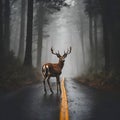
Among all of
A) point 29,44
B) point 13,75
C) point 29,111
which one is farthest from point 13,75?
point 29,111

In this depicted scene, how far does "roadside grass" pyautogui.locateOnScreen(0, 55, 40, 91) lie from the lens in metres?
19.3

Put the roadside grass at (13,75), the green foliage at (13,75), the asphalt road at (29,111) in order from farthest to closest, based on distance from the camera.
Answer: the green foliage at (13,75) → the roadside grass at (13,75) → the asphalt road at (29,111)

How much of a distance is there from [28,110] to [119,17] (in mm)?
26006

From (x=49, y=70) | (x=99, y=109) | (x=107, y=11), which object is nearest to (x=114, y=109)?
(x=99, y=109)

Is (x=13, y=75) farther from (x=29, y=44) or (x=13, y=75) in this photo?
(x=29, y=44)

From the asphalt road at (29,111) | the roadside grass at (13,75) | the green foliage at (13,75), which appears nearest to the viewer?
the asphalt road at (29,111)

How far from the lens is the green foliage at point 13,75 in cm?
1940

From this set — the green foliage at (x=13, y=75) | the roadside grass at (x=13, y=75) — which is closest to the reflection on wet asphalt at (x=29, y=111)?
the roadside grass at (x=13, y=75)

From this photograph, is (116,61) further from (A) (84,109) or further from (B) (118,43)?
(A) (84,109)

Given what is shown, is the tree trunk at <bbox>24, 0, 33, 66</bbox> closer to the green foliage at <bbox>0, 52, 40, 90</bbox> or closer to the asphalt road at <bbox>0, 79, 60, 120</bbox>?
the green foliage at <bbox>0, 52, 40, 90</bbox>

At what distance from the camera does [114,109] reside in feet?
34.3

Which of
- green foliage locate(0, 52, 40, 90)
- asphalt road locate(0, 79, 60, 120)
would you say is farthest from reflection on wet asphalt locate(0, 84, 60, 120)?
green foliage locate(0, 52, 40, 90)

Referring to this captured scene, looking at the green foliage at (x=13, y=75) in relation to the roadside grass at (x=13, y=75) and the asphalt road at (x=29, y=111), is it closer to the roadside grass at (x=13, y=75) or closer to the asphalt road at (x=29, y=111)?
the roadside grass at (x=13, y=75)

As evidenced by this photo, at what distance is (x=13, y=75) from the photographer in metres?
21.8
